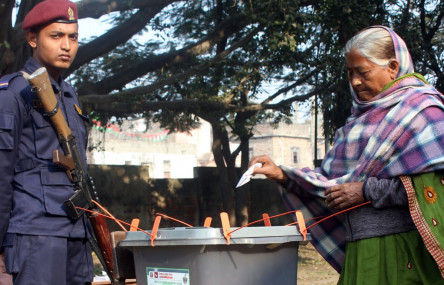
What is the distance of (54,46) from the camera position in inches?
111

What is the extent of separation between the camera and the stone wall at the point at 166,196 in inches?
525

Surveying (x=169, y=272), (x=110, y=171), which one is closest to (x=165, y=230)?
(x=169, y=272)

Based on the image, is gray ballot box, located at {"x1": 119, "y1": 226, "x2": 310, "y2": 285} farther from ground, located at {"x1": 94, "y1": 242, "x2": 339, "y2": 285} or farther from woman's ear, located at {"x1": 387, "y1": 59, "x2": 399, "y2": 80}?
ground, located at {"x1": 94, "y1": 242, "x2": 339, "y2": 285}

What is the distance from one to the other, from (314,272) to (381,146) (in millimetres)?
7240

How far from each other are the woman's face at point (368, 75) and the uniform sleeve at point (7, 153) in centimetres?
141

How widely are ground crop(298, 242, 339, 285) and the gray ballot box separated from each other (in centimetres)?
602

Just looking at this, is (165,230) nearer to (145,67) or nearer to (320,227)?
(320,227)

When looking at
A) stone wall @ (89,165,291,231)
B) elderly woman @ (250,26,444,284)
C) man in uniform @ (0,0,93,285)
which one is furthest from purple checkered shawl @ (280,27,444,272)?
stone wall @ (89,165,291,231)

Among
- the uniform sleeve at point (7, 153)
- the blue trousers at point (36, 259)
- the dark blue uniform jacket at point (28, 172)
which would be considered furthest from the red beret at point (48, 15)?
the blue trousers at point (36, 259)

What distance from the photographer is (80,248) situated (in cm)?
275

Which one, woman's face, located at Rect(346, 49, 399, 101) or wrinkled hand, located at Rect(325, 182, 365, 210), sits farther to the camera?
woman's face, located at Rect(346, 49, 399, 101)

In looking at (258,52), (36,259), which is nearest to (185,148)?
(258,52)

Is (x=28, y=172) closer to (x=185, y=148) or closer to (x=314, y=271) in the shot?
(x=314, y=271)

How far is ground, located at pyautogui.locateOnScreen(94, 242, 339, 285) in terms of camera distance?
27.6 feet
